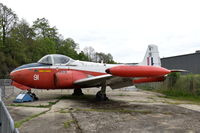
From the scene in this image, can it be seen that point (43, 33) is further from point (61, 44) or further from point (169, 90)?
point (169, 90)

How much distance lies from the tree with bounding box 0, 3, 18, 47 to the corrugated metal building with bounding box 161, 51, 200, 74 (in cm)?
3199

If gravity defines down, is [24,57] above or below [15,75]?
above

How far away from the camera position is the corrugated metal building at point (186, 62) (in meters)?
18.1

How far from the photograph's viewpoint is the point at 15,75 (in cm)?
897

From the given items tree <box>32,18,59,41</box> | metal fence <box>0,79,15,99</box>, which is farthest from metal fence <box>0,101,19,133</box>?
tree <box>32,18,59,41</box>

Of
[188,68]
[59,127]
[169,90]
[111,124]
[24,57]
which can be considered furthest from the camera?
[24,57]

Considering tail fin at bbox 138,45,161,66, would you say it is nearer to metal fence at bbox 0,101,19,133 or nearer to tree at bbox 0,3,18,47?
metal fence at bbox 0,101,19,133

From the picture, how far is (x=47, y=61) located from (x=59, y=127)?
5809 millimetres

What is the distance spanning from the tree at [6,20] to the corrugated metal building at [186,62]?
1259 inches

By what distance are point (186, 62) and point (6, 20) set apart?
115 feet

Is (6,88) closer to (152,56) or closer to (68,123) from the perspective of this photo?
(68,123)

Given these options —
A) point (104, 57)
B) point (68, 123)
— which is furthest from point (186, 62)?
point (104, 57)

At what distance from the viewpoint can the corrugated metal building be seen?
18.1m

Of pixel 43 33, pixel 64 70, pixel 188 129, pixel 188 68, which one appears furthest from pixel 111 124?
pixel 43 33
